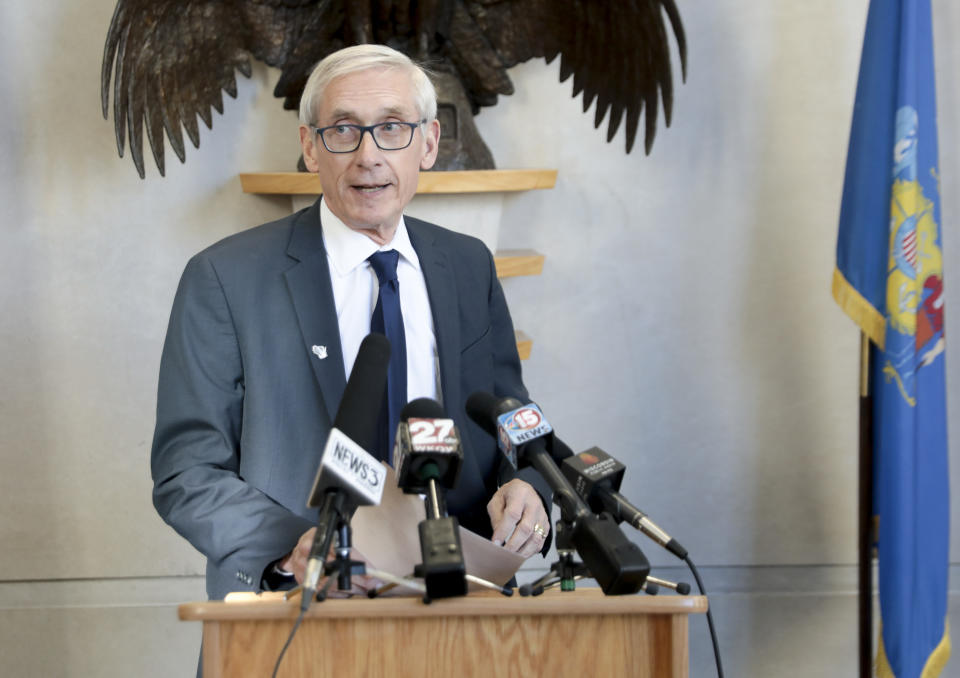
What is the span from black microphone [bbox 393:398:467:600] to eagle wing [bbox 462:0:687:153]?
63.3 inches

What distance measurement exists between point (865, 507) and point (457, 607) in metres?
1.83

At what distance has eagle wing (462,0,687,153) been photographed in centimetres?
243

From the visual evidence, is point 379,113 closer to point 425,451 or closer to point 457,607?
point 425,451

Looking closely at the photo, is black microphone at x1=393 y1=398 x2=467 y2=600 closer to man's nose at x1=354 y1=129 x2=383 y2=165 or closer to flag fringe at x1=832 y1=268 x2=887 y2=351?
man's nose at x1=354 y1=129 x2=383 y2=165

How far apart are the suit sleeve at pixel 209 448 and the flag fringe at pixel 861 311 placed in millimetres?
1546

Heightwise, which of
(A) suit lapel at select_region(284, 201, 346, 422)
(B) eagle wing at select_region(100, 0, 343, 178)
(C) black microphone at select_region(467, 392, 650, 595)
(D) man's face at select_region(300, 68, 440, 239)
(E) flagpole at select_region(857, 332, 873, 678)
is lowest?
(E) flagpole at select_region(857, 332, 873, 678)

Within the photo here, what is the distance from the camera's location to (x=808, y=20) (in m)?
2.76

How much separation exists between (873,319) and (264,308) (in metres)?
1.53

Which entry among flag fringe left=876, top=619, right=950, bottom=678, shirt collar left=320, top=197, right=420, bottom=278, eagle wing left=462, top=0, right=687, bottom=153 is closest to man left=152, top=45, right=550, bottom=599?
shirt collar left=320, top=197, right=420, bottom=278

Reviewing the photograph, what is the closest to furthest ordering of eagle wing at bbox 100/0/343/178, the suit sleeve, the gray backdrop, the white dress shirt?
the suit sleeve, the white dress shirt, eagle wing at bbox 100/0/343/178, the gray backdrop

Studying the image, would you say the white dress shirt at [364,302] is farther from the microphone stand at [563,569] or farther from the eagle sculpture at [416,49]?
the eagle sculpture at [416,49]

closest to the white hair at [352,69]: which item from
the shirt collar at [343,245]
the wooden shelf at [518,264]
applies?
the shirt collar at [343,245]

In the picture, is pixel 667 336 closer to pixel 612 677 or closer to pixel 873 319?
pixel 873 319

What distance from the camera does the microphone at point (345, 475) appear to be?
2.85 feet
